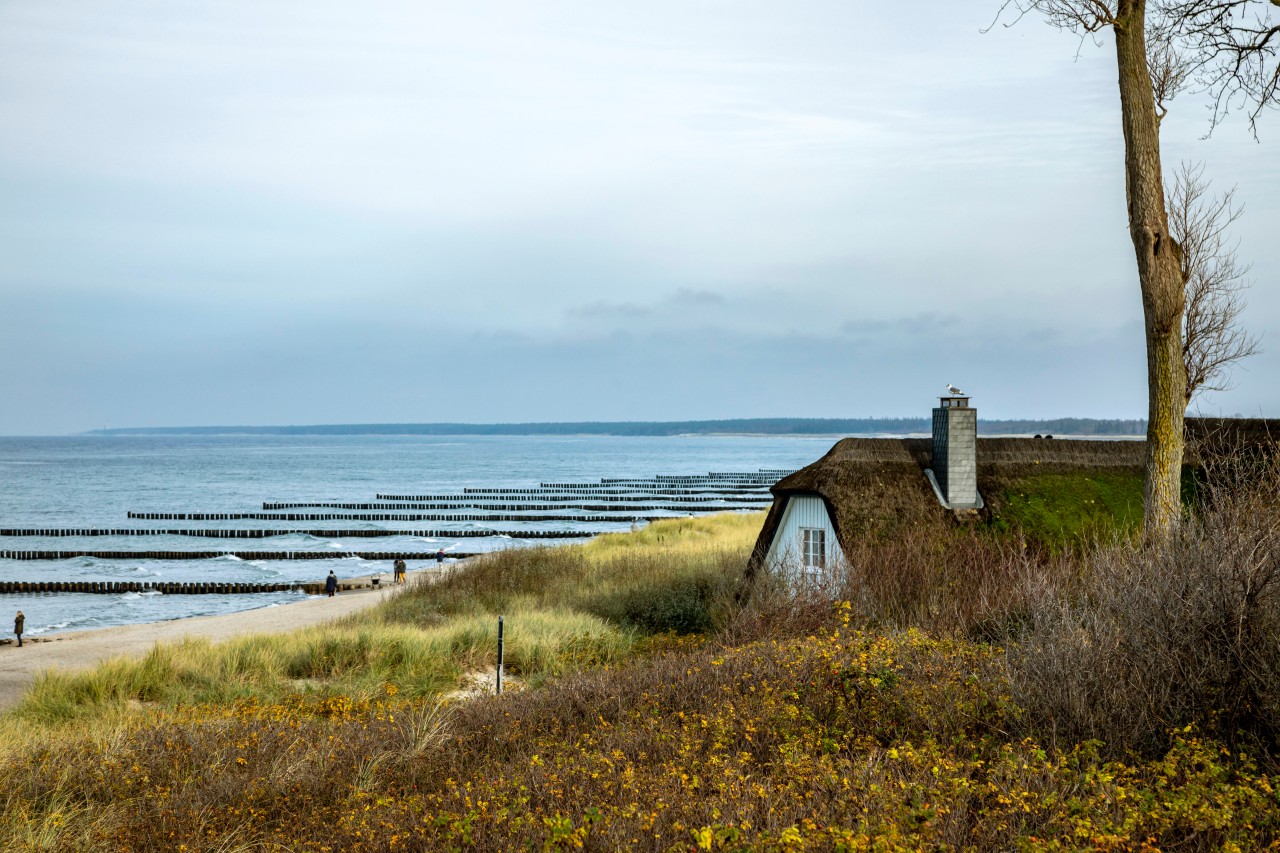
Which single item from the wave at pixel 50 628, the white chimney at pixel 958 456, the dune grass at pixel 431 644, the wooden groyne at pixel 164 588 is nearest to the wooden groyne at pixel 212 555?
the wooden groyne at pixel 164 588

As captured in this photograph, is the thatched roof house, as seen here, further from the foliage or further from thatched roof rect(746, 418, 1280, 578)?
the foliage

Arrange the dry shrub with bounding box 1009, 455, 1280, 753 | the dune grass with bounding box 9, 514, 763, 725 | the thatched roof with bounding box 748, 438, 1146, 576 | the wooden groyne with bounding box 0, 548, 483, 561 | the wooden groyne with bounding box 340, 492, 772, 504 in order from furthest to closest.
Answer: the wooden groyne with bounding box 340, 492, 772, 504, the wooden groyne with bounding box 0, 548, 483, 561, the thatched roof with bounding box 748, 438, 1146, 576, the dune grass with bounding box 9, 514, 763, 725, the dry shrub with bounding box 1009, 455, 1280, 753

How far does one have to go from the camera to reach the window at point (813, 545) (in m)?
19.2

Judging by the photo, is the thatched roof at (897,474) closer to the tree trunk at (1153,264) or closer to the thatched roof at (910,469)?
the thatched roof at (910,469)

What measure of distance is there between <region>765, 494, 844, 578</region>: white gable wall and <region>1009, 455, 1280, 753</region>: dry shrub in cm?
1150

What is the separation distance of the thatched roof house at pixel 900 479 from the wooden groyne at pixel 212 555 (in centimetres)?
2937

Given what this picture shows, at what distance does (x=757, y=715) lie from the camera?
25.2ft

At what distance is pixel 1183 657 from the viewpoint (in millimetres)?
6645

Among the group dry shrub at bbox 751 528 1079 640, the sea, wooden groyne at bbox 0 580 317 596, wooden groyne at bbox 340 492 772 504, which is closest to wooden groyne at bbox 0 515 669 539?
the sea

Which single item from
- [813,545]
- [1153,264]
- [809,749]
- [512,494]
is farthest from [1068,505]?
[512,494]

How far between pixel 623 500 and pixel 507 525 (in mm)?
25076

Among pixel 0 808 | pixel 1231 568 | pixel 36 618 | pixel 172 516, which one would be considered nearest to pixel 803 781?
pixel 1231 568

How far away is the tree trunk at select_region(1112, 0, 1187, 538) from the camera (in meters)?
11.9

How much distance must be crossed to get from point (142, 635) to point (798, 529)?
18235mm
